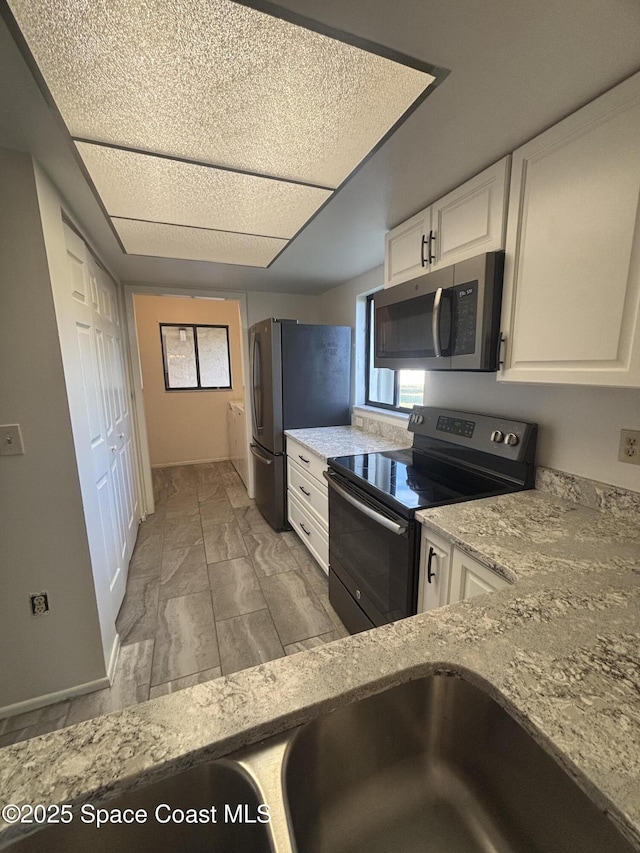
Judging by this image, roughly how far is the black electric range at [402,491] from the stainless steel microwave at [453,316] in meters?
0.40

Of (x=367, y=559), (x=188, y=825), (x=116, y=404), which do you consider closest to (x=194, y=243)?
(x=116, y=404)

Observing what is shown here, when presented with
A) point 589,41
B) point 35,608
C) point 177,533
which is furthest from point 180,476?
point 589,41

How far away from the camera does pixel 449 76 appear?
89 cm

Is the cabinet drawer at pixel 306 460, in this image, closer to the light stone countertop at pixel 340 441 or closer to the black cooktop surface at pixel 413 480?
the light stone countertop at pixel 340 441

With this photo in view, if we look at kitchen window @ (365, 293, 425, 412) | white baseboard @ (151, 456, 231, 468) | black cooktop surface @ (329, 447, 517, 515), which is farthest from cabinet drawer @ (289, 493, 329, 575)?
white baseboard @ (151, 456, 231, 468)

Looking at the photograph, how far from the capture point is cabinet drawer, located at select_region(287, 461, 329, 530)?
86.3 inches

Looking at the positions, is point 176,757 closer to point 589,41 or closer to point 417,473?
point 417,473

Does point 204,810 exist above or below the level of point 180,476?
above

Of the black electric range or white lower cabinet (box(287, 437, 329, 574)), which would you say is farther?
white lower cabinet (box(287, 437, 329, 574))

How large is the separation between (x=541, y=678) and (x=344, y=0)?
4.37 ft

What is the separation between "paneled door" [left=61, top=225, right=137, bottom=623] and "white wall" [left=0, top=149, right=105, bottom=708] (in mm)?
62

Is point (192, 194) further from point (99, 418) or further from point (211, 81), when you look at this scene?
point (99, 418)

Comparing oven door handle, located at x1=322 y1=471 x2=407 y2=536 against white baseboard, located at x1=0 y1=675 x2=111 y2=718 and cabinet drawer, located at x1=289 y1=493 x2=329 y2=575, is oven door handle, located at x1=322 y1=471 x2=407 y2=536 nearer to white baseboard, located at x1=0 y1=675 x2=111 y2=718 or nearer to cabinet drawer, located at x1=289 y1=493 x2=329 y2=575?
cabinet drawer, located at x1=289 y1=493 x2=329 y2=575

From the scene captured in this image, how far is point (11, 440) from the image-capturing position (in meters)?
1.30
